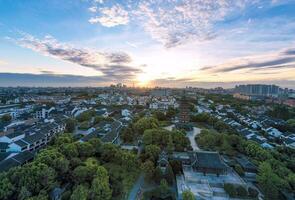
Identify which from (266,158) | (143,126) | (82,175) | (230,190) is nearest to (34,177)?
(82,175)

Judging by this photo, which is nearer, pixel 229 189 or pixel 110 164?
pixel 229 189

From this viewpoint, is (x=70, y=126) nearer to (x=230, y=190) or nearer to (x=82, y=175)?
(x=82, y=175)

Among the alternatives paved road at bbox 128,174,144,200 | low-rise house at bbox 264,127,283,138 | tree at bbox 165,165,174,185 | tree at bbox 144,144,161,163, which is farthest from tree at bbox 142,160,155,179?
low-rise house at bbox 264,127,283,138

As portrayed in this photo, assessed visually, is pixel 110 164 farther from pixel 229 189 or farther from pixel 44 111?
pixel 44 111

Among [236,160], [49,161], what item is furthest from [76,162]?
A: [236,160]

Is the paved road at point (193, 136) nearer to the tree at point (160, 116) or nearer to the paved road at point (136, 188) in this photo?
the tree at point (160, 116)

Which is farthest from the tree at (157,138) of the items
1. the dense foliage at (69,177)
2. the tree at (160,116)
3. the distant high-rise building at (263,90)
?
the distant high-rise building at (263,90)

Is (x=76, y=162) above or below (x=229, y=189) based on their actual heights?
above
